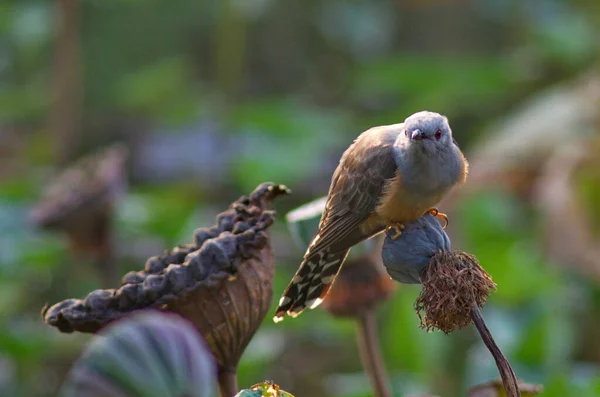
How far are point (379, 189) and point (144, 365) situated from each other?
462 mm

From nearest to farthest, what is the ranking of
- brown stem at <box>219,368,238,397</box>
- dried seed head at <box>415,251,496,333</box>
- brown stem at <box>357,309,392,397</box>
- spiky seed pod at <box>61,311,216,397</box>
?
spiky seed pod at <box>61,311,216,397</box>
dried seed head at <box>415,251,496,333</box>
brown stem at <box>219,368,238,397</box>
brown stem at <box>357,309,392,397</box>

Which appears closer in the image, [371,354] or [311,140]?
[371,354]

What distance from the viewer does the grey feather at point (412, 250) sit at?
0.95 meters

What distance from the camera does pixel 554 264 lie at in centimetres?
287

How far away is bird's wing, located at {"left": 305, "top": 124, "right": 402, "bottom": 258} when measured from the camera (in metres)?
1.11

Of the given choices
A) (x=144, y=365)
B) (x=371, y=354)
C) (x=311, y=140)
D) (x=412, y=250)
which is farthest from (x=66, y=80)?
(x=144, y=365)

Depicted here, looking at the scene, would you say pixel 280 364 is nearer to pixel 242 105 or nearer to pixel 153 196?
pixel 153 196

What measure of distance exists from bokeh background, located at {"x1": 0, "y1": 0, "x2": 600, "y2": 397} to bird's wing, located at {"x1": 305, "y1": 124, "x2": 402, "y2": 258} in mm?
541

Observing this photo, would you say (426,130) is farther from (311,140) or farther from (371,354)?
(311,140)

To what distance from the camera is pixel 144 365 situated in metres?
0.74

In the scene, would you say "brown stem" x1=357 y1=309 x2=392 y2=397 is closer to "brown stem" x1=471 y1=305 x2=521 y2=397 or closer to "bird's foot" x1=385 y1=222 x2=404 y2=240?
"bird's foot" x1=385 y1=222 x2=404 y2=240

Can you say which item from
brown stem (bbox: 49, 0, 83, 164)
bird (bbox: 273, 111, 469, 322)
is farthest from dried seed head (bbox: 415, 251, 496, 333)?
brown stem (bbox: 49, 0, 83, 164)

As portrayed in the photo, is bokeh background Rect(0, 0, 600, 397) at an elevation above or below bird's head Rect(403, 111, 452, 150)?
above

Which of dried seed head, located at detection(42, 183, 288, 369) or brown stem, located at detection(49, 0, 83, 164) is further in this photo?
brown stem, located at detection(49, 0, 83, 164)
